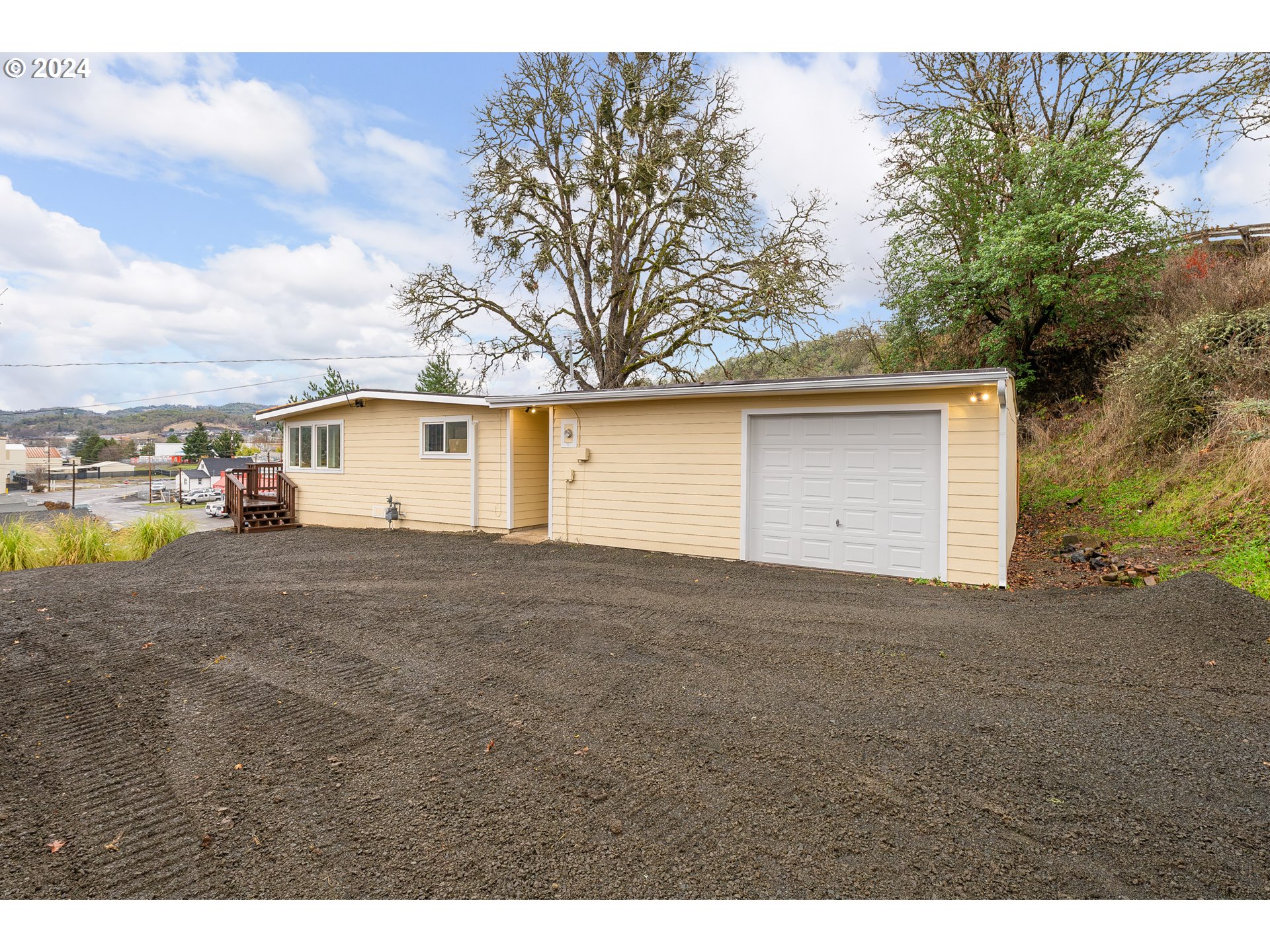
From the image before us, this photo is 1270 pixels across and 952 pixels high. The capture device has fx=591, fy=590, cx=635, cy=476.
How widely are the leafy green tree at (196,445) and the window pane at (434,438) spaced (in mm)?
72190

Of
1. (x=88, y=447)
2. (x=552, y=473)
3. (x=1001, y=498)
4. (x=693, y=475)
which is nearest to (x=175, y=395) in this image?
(x=88, y=447)

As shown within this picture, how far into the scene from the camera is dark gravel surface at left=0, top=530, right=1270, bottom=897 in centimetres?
198

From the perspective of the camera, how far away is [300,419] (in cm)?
1391

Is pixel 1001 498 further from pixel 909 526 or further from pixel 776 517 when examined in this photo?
pixel 776 517

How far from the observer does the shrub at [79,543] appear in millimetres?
9570

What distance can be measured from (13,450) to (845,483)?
210 ft

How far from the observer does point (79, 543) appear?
9773mm

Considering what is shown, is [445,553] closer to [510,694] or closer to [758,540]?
[758,540]

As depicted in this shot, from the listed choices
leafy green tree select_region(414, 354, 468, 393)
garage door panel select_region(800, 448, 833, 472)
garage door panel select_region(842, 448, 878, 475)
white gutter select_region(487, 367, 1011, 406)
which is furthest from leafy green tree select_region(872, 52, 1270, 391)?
leafy green tree select_region(414, 354, 468, 393)

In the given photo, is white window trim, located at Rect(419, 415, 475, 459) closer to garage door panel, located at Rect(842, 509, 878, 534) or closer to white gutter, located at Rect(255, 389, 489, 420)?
white gutter, located at Rect(255, 389, 489, 420)

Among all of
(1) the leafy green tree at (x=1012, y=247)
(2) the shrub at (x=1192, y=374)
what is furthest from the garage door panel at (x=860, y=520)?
(1) the leafy green tree at (x=1012, y=247)

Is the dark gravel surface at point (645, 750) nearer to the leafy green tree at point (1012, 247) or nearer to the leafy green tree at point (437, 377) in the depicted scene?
the leafy green tree at point (1012, 247)

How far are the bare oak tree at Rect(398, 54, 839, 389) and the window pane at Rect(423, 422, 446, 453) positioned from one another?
635 centimetres

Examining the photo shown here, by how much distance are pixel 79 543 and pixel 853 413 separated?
1230cm
